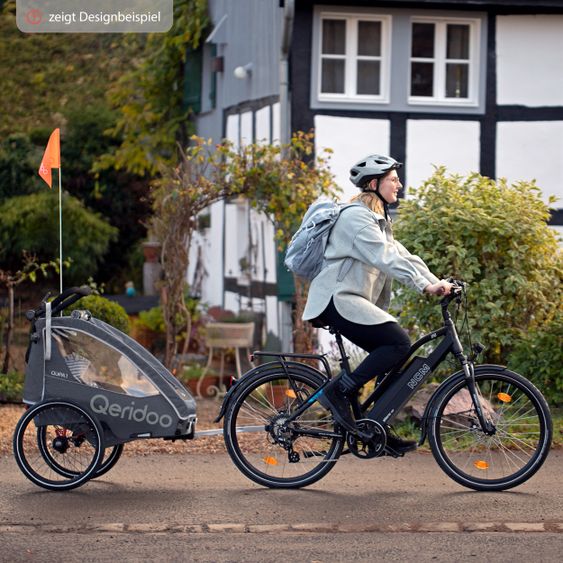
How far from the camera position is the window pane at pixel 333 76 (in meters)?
14.7

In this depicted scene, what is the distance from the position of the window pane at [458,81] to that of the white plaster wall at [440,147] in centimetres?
39

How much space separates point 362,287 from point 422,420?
822 mm

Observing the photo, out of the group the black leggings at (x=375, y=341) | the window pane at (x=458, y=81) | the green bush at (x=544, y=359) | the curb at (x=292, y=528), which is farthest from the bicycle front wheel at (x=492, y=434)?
the window pane at (x=458, y=81)

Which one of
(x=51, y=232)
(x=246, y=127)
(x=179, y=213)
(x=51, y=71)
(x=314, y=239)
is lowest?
(x=314, y=239)

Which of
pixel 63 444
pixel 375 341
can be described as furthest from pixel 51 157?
pixel 375 341

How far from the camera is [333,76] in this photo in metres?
14.7

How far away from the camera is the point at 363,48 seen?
582 inches

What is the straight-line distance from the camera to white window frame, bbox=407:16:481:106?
48.5 ft

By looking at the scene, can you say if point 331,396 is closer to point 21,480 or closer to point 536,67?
point 21,480

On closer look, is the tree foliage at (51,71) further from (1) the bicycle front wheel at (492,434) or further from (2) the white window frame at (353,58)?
(1) the bicycle front wheel at (492,434)

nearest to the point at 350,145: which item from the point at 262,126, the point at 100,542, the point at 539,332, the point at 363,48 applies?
the point at 363,48

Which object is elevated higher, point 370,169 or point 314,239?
point 370,169

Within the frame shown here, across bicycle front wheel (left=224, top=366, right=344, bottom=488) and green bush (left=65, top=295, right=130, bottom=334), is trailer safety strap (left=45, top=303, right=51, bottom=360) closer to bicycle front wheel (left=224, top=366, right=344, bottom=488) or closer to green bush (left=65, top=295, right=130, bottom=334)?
bicycle front wheel (left=224, top=366, right=344, bottom=488)

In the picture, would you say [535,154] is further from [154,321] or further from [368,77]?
[154,321]
